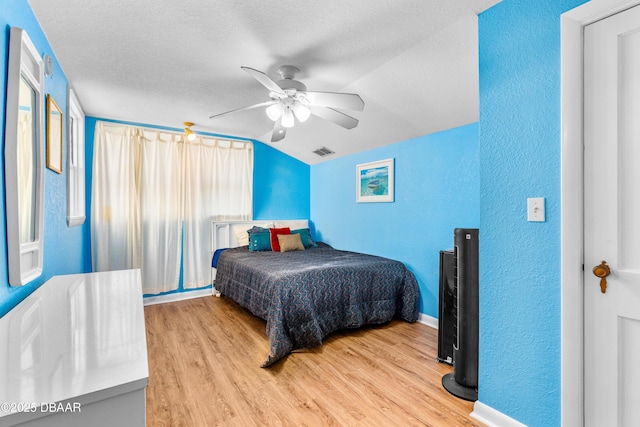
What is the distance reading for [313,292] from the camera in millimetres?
2855

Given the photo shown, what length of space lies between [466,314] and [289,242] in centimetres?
260

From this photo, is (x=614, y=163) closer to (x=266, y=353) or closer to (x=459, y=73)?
(x=459, y=73)

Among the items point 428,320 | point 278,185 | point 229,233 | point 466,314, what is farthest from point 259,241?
point 466,314

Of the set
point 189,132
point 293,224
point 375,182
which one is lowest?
point 293,224

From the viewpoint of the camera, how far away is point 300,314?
2.73 m

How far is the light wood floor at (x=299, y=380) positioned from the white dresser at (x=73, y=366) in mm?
1017

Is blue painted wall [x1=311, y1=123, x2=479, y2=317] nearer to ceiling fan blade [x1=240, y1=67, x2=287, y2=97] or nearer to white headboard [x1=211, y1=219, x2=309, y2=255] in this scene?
white headboard [x1=211, y1=219, x2=309, y2=255]

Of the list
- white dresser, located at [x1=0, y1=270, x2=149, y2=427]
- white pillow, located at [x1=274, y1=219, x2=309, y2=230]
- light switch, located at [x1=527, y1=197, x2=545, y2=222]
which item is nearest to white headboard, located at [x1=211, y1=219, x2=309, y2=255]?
white pillow, located at [x1=274, y1=219, x2=309, y2=230]

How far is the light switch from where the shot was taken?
1549 mm

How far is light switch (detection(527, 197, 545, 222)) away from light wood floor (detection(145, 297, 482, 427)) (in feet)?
3.82

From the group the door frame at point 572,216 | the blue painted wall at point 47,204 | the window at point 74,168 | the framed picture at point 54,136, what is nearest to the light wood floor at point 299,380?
the door frame at point 572,216

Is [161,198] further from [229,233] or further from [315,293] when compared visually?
[315,293]

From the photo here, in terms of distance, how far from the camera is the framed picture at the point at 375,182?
383 centimetres

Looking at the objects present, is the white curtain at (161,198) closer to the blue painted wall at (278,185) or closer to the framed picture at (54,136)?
the blue painted wall at (278,185)
